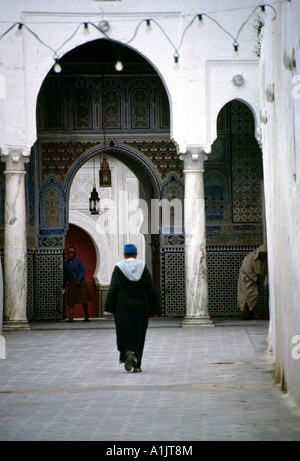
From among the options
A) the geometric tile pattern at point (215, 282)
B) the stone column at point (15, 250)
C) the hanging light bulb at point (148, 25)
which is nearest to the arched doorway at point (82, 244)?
the geometric tile pattern at point (215, 282)

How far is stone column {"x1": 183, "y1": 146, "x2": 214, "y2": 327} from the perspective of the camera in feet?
40.3

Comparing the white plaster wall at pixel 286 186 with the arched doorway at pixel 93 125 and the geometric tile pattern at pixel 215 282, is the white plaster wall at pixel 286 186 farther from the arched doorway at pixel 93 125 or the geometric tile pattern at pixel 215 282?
the arched doorway at pixel 93 125

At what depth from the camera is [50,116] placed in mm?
14508

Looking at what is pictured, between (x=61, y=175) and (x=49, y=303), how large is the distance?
6.64 feet

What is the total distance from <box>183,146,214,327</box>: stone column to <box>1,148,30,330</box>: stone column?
86.6 inches

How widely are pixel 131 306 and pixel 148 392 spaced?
1.66 metres

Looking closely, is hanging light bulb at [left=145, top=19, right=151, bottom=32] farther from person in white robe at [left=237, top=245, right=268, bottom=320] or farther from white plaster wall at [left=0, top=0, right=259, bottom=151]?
person in white robe at [left=237, top=245, right=268, bottom=320]

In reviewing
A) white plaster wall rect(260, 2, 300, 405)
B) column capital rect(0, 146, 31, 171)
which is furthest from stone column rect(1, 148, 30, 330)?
white plaster wall rect(260, 2, 300, 405)

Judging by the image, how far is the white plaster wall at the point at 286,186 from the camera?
5535mm

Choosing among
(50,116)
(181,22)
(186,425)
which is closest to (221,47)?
(181,22)

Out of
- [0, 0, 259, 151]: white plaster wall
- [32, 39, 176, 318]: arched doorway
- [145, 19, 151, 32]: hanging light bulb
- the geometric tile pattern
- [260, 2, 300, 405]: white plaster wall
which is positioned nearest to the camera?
[260, 2, 300, 405]: white plaster wall

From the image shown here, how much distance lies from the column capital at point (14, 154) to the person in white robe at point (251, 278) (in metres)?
3.76

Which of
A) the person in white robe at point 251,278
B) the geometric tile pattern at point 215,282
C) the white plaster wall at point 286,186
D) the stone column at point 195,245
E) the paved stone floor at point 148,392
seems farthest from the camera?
the geometric tile pattern at point 215,282

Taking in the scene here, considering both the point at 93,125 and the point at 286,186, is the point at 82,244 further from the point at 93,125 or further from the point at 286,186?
the point at 286,186
